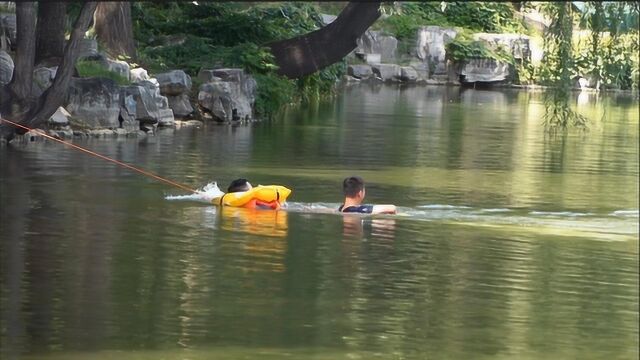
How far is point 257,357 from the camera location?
10.2m

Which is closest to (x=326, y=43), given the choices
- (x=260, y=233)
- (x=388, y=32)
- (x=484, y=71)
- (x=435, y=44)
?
(x=260, y=233)

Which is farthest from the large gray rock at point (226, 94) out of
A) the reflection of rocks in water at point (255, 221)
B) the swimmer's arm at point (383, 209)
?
the swimmer's arm at point (383, 209)

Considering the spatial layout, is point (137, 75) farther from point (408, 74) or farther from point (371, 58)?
point (408, 74)

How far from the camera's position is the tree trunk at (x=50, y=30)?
29.0 metres

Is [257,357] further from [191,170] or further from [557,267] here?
[191,170]

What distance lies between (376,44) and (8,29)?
32.5 m

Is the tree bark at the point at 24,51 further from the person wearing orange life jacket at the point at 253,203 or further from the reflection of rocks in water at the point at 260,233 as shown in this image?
the reflection of rocks in water at the point at 260,233

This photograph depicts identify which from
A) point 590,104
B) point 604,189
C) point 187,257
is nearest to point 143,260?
point 187,257

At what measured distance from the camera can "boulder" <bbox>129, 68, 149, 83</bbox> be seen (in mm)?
30172

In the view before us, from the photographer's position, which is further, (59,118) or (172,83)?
(172,83)

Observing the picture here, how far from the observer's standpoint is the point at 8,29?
31031 mm

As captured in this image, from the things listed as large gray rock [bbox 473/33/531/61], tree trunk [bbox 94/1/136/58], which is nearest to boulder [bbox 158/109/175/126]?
tree trunk [bbox 94/1/136/58]

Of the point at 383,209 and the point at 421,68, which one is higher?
the point at 421,68

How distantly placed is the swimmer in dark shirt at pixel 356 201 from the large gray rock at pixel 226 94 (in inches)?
585
